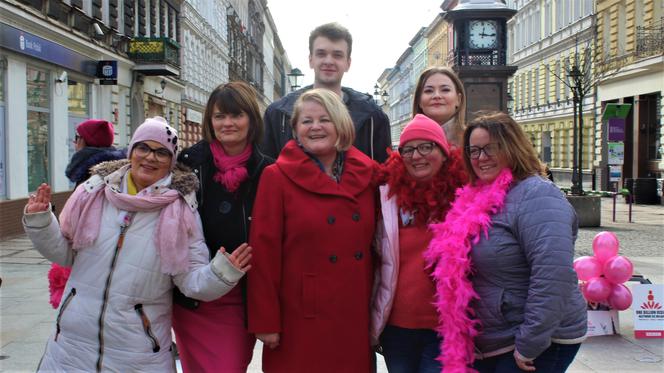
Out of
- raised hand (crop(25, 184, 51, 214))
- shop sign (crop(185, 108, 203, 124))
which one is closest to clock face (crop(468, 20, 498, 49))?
raised hand (crop(25, 184, 51, 214))

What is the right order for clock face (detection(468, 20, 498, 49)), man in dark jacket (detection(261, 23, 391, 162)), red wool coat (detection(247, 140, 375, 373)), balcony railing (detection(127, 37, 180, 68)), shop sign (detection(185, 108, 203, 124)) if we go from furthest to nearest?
shop sign (detection(185, 108, 203, 124)), balcony railing (detection(127, 37, 180, 68)), clock face (detection(468, 20, 498, 49)), man in dark jacket (detection(261, 23, 391, 162)), red wool coat (detection(247, 140, 375, 373))

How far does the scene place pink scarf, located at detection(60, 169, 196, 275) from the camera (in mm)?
2867

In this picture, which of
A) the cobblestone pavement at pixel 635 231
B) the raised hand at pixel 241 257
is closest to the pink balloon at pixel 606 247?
the raised hand at pixel 241 257

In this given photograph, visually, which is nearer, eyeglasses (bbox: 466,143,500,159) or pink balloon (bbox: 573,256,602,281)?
eyeglasses (bbox: 466,143,500,159)

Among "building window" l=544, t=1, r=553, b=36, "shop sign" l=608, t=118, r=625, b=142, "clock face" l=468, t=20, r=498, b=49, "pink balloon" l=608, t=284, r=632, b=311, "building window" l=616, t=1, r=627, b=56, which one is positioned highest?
"building window" l=544, t=1, r=553, b=36

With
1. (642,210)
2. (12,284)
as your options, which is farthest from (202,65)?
(12,284)

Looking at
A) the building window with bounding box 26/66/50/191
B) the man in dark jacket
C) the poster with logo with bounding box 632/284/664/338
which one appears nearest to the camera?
the man in dark jacket

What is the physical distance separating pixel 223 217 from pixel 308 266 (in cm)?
53

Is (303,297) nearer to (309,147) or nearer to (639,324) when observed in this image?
(309,147)

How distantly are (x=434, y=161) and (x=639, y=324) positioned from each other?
387 centimetres

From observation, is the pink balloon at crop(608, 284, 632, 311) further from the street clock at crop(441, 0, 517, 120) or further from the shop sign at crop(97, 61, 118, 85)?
the shop sign at crop(97, 61, 118, 85)

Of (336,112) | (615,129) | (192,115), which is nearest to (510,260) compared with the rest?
(336,112)

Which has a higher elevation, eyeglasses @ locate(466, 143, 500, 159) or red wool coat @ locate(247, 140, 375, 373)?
eyeglasses @ locate(466, 143, 500, 159)

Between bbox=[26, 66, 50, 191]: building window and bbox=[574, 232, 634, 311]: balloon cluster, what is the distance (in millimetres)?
12483
